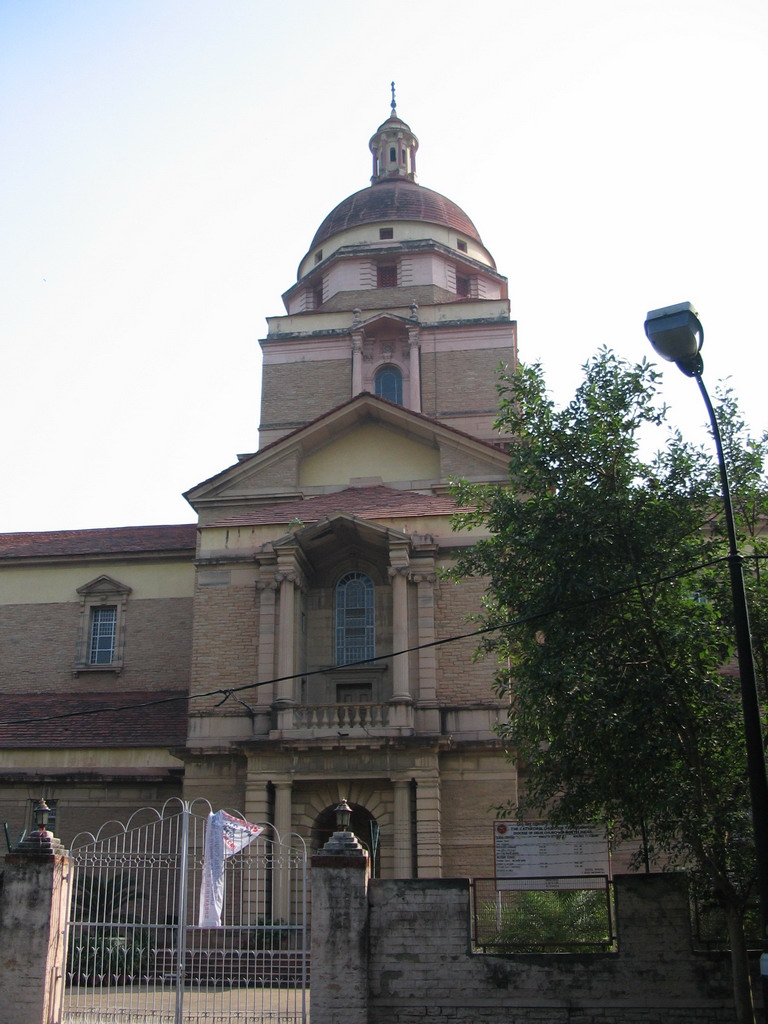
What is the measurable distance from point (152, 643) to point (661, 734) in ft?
65.5

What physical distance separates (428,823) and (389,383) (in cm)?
1770

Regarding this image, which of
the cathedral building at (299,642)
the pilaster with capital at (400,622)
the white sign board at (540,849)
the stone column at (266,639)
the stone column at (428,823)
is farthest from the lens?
the stone column at (266,639)

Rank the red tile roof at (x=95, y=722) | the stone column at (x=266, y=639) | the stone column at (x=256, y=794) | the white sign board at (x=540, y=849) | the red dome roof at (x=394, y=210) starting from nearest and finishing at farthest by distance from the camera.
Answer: the white sign board at (x=540, y=849) → the stone column at (x=256, y=794) → the stone column at (x=266, y=639) → the red tile roof at (x=95, y=722) → the red dome roof at (x=394, y=210)

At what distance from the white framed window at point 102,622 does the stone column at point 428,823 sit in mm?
11300

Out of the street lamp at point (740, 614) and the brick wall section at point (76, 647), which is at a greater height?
the brick wall section at point (76, 647)

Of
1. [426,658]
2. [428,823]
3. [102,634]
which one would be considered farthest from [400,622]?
[102,634]

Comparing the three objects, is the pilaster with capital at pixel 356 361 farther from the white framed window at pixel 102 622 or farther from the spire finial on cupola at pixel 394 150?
the spire finial on cupola at pixel 394 150

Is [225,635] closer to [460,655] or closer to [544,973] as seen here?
[460,655]

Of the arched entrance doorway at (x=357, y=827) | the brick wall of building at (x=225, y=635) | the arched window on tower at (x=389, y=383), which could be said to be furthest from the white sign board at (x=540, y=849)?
the arched window on tower at (x=389, y=383)

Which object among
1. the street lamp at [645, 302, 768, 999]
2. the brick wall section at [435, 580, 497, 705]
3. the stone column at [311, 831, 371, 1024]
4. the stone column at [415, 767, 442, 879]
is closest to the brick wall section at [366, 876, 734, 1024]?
the stone column at [311, 831, 371, 1024]

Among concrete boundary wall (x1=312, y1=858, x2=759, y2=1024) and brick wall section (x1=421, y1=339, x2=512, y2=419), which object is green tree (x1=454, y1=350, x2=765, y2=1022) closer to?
concrete boundary wall (x1=312, y1=858, x2=759, y2=1024)

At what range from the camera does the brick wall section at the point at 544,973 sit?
45.8 ft

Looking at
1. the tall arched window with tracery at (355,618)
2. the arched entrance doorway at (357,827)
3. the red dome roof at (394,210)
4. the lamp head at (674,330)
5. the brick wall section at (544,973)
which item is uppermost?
the red dome roof at (394,210)

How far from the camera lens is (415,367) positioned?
36.7 meters
